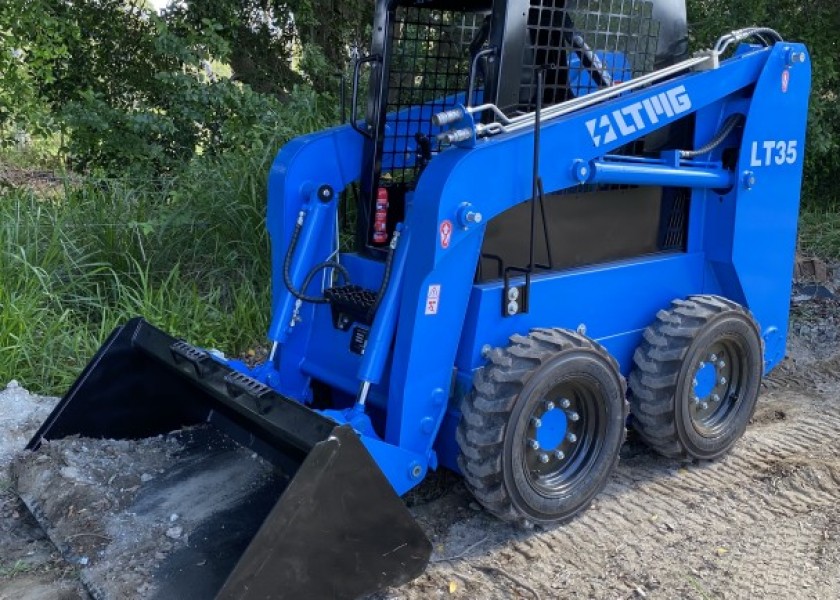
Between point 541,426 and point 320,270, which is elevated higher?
point 320,270

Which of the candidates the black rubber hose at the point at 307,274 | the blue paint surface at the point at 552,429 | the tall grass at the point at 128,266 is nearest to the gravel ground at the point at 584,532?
the blue paint surface at the point at 552,429

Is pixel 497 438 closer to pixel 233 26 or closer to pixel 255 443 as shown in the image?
pixel 255 443

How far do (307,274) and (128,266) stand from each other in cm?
192

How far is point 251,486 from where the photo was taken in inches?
118

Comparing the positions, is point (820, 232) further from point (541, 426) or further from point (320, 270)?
point (320, 270)

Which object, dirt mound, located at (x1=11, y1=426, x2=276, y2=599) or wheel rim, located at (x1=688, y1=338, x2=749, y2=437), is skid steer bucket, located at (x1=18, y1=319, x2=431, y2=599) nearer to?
dirt mound, located at (x1=11, y1=426, x2=276, y2=599)

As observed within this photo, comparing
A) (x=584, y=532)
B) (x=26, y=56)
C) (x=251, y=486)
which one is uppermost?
(x=26, y=56)

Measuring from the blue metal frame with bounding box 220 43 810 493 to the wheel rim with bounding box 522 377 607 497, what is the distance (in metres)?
0.26

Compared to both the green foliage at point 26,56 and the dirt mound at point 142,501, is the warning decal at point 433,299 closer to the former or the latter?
the dirt mound at point 142,501

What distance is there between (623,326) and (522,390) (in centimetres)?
77

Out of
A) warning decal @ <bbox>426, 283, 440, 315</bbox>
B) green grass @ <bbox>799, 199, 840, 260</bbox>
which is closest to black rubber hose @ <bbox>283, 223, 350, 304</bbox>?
warning decal @ <bbox>426, 283, 440, 315</bbox>

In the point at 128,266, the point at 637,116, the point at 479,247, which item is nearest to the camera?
the point at 479,247

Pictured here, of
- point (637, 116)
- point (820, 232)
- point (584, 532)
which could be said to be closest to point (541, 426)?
point (584, 532)

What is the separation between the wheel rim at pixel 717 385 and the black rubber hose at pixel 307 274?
4.74 ft
